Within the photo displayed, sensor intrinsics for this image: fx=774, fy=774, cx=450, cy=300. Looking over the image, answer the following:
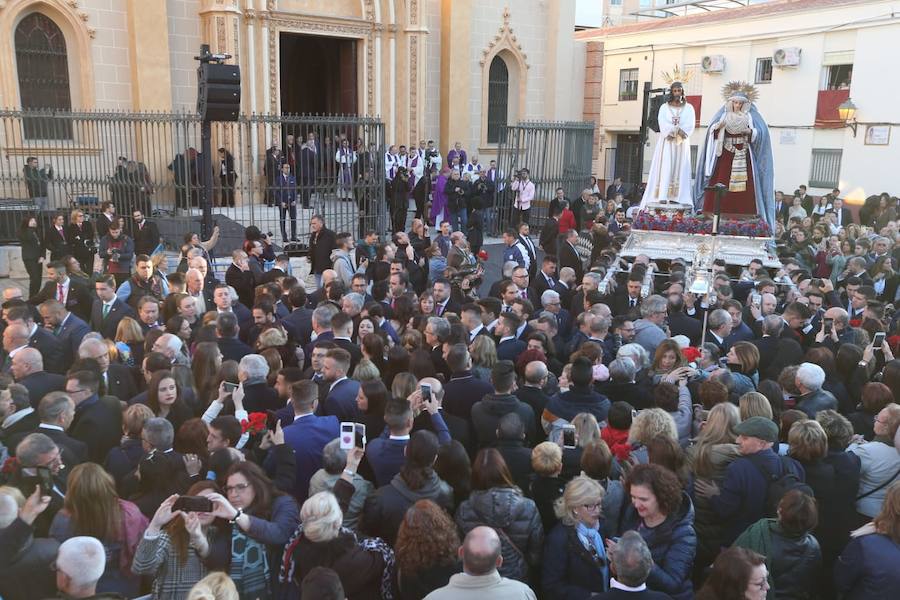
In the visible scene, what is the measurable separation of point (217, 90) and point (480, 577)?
351 inches

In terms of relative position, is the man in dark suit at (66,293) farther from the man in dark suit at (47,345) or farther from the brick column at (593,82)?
the brick column at (593,82)

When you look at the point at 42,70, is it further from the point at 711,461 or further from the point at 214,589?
the point at 711,461

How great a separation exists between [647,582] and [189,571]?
2.16m

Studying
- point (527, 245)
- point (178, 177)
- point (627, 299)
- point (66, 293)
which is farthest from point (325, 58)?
point (627, 299)

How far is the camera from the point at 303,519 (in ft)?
11.6

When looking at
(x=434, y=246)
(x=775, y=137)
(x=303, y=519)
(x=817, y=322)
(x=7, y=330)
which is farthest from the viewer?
(x=775, y=137)

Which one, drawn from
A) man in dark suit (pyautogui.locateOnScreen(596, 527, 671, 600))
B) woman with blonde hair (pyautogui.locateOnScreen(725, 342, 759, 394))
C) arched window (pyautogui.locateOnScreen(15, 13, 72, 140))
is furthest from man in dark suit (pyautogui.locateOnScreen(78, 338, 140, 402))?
arched window (pyautogui.locateOnScreen(15, 13, 72, 140))

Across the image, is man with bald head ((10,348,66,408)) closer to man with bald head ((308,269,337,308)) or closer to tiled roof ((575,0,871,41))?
man with bald head ((308,269,337,308))

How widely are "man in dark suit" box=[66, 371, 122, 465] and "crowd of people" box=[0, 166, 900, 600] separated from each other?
0.05ft

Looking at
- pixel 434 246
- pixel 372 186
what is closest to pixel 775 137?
pixel 372 186

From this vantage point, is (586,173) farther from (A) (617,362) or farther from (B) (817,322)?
(A) (617,362)

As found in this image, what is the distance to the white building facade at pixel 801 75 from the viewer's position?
21672mm

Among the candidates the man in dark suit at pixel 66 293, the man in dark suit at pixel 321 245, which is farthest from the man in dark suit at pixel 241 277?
the man in dark suit at pixel 321 245

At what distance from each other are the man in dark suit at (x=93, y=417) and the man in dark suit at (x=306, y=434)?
1180mm
